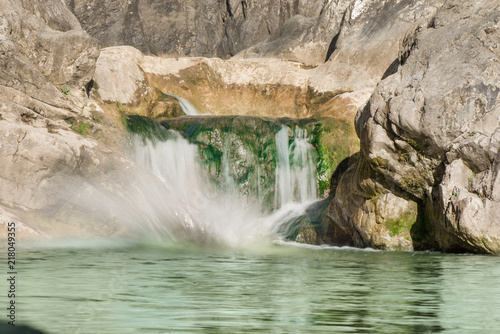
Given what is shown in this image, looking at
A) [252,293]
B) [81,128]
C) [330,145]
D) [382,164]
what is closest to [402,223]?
[382,164]

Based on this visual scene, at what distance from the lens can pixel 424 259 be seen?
8766 mm

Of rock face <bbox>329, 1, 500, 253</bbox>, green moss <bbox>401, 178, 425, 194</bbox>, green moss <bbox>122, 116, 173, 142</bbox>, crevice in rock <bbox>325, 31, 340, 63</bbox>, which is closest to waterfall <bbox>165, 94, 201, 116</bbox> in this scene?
green moss <bbox>122, 116, 173, 142</bbox>

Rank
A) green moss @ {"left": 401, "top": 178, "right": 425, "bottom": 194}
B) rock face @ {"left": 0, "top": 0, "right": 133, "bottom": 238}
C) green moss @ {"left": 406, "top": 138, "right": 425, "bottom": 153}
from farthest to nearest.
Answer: rock face @ {"left": 0, "top": 0, "right": 133, "bottom": 238} → green moss @ {"left": 401, "top": 178, "right": 425, "bottom": 194} → green moss @ {"left": 406, "top": 138, "right": 425, "bottom": 153}

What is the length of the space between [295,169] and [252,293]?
10.1 m

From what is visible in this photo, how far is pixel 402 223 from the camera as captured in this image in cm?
1052

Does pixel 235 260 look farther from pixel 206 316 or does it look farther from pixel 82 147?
pixel 82 147

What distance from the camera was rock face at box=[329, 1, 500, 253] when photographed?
9.19 metres

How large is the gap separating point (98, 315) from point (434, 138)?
22.4 feet

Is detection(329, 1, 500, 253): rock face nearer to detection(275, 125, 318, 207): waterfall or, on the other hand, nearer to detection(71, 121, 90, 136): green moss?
detection(275, 125, 318, 207): waterfall

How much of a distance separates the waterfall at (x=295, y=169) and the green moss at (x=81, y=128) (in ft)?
15.2

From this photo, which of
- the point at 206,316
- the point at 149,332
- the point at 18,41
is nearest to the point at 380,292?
the point at 206,316

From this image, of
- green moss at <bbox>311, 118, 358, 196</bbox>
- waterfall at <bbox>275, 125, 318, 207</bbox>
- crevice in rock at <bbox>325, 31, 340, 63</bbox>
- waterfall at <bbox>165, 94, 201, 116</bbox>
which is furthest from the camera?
crevice in rock at <bbox>325, 31, 340, 63</bbox>

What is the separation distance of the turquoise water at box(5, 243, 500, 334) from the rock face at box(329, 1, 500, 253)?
987mm

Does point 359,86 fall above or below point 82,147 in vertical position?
above
